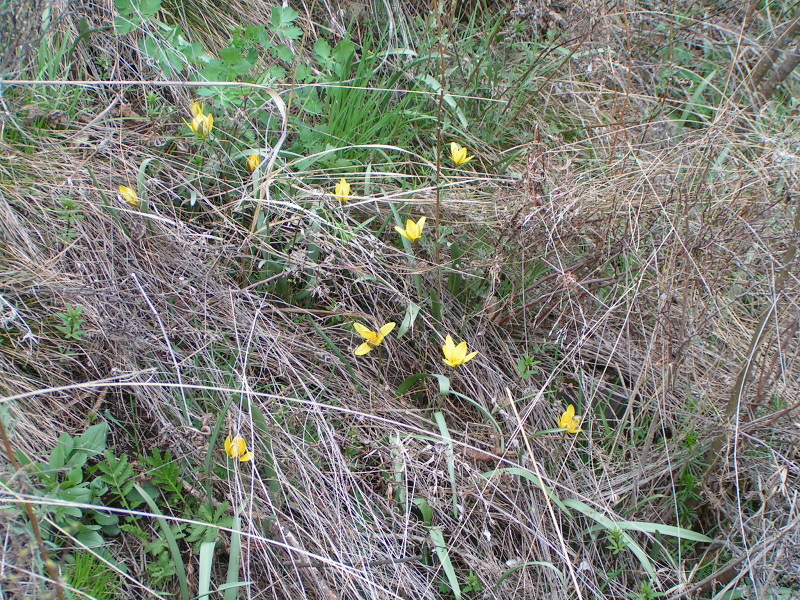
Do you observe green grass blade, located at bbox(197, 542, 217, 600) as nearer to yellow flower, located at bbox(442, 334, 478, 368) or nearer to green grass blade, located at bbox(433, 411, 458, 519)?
green grass blade, located at bbox(433, 411, 458, 519)

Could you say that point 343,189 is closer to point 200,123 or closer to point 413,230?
point 413,230

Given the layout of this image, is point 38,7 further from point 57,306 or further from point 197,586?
point 197,586

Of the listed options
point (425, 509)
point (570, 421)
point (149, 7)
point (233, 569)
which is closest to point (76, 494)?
point (233, 569)

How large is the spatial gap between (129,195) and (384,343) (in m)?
0.86

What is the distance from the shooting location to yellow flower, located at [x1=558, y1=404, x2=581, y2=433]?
5.58 ft

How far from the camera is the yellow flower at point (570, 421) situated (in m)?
1.70

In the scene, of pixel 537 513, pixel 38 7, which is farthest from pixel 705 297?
pixel 38 7

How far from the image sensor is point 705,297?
5.99 ft

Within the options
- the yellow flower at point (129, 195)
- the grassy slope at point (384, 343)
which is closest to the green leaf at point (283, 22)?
the grassy slope at point (384, 343)

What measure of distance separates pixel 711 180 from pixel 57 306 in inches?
77.5

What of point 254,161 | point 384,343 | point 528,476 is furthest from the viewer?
point 254,161

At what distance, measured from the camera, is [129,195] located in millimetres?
1905

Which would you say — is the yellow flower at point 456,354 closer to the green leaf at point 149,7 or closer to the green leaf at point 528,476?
the green leaf at point 528,476

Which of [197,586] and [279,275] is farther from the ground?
[279,275]
